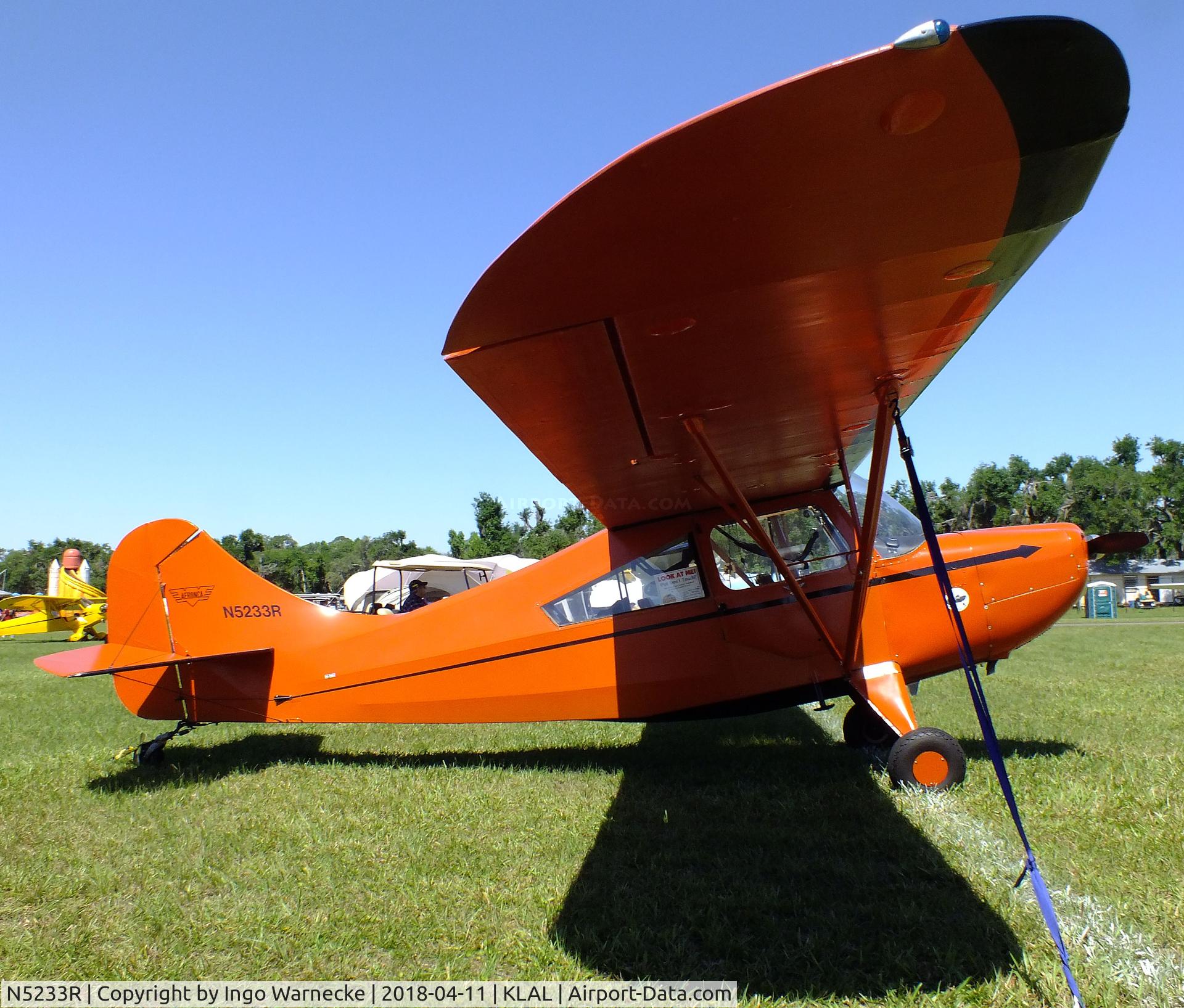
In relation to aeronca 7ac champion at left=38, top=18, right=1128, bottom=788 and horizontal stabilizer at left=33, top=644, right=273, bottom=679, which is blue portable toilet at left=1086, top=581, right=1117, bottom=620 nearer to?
aeronca 7ac champion at left=38, top=18, right=1128, bottom=788

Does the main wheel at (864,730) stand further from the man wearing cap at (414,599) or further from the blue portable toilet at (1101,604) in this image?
the blue portable toilet at (1101,604)

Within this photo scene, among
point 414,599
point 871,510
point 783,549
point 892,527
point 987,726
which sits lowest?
point 414,599

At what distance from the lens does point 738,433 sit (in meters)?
4.07

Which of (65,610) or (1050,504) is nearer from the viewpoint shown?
(65,610)

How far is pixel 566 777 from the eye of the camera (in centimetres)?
→ 554

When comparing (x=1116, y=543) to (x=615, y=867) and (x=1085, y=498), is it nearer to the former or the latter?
(x=615, y=867)


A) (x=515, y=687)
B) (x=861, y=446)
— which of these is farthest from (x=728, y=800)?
(x=861, y=446)

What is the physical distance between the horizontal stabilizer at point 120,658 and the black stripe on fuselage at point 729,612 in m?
1.54

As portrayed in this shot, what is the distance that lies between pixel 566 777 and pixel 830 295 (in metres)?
4.20

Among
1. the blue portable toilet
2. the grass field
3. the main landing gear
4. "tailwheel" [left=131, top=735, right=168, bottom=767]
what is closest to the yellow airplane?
the grass field

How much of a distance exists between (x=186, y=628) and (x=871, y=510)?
5492 mm

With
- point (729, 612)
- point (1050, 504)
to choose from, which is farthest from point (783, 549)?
point (1050, 504)

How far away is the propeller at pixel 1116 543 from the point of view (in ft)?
17.5

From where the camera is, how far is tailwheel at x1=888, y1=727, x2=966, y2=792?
4.57 metres
